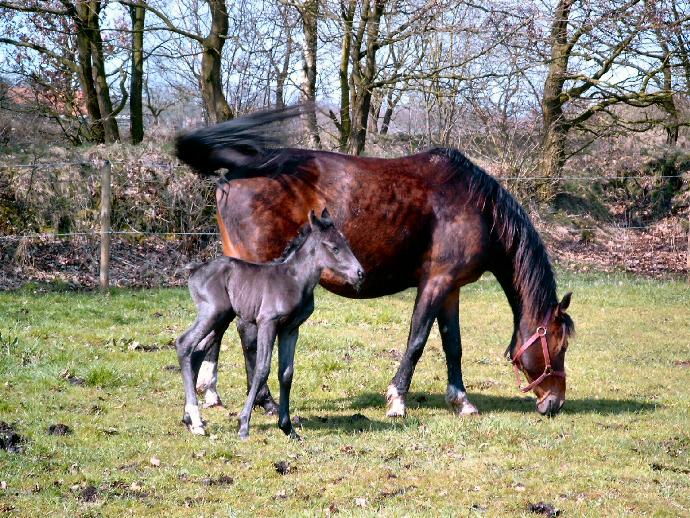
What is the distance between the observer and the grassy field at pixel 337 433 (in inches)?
193

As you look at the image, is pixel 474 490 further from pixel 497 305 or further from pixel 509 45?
pixel 509 45

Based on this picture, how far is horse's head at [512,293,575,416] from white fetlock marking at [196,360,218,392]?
2.67 meters

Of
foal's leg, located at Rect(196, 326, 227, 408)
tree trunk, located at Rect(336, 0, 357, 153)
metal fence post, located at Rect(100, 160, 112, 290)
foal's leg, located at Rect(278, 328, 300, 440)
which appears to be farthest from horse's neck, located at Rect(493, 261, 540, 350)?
tree trunk, located at Rect(336, 0, 357, 153)

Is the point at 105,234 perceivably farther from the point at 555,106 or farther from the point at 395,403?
the point at 555,106

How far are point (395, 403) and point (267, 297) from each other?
1.69 metres

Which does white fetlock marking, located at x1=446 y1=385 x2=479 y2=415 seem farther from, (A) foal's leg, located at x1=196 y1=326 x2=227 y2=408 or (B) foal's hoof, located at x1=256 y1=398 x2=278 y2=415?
(A) foal's leg, located at x1=196 y1=326 x2=227 y2=408

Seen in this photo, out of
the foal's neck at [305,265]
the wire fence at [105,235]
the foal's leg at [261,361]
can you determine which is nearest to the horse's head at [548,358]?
the foal's neck at [305,265]

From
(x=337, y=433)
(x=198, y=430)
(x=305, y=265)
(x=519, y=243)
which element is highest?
(x=519, y=243)

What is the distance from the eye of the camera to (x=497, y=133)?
19.6 metres

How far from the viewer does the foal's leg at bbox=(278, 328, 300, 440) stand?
6.15 meters

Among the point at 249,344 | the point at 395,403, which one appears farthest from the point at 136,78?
the point at 395,403

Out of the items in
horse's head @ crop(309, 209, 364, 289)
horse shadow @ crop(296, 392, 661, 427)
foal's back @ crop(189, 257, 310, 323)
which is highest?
horse's head @ crop(309, 209, 364, 289)

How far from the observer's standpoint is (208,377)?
7141 millimetres

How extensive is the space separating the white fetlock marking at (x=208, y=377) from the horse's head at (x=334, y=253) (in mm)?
1577
